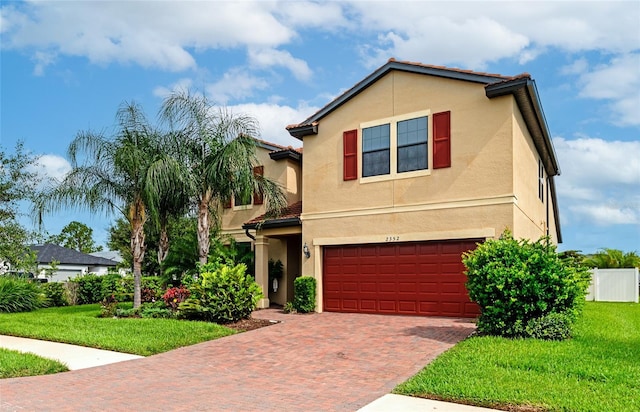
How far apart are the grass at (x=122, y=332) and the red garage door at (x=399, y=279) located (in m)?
4.83

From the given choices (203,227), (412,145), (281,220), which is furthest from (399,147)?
(203,227)

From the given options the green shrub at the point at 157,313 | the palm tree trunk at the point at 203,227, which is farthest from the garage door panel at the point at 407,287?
the green shrub at the point at 157,313

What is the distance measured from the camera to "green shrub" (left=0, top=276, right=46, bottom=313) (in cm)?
1989

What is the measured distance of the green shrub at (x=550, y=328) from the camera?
34.5 ft

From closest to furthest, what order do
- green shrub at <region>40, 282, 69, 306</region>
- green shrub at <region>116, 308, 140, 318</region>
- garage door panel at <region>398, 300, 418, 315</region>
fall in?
garage door panel at <region>398, 300, 418, 315</region>, green shrub at <region>116, 308, 140, 318</region>, green shrub at <region>40, 282, 69, 306</region>

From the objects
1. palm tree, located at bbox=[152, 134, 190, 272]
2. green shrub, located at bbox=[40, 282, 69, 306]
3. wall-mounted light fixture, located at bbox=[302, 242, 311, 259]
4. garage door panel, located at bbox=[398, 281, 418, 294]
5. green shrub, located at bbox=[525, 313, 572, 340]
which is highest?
palm tree, located at bbox=[152, 134, 190, 272]

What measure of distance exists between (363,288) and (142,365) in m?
8.25

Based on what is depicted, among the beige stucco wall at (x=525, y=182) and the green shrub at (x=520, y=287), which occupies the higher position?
the beige stucco wall at (x=525, y=182)

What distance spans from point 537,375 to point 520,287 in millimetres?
3298

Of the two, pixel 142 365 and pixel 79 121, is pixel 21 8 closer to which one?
pixel 79 121

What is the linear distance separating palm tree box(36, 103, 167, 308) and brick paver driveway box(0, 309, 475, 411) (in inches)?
240

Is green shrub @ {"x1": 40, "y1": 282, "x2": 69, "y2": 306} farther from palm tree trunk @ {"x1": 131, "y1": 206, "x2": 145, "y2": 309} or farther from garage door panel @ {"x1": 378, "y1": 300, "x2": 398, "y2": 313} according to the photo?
garage door panel @ {"x1": 378, "y1": 300, "x2": 398, "y2": 313}

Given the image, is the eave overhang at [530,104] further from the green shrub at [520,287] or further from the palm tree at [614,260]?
the palm tree at [614,260]

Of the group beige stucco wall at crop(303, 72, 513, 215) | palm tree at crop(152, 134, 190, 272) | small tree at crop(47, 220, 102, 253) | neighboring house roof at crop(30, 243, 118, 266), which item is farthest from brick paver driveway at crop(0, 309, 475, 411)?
small tree at crop(47, 220, 102, 253)
